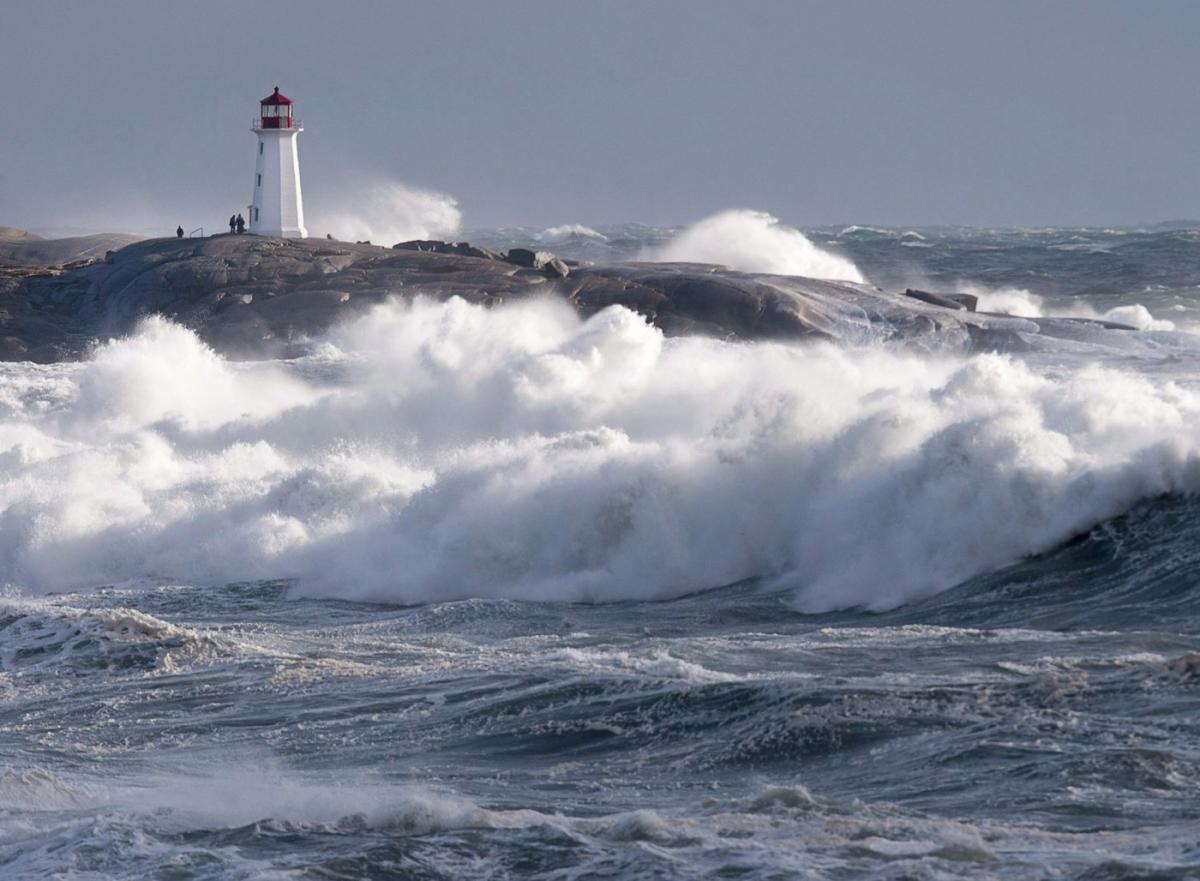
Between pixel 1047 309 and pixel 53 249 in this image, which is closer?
pixel 53 249

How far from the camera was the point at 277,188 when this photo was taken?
38438 millimetres

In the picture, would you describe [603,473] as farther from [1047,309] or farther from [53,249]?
[1047,309]

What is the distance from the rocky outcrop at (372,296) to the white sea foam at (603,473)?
243cm

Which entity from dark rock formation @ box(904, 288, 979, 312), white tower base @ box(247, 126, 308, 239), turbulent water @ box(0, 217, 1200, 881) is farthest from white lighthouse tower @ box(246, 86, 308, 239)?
dark rock formation @ box(904, 288, 979, 312)

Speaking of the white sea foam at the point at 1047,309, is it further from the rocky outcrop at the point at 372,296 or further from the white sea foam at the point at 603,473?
the white sea foam at the point at 603,473

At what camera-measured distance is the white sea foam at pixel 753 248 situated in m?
44.1

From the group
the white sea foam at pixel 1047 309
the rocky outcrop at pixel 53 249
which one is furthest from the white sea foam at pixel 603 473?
the white sea foam at pixel 1047 309

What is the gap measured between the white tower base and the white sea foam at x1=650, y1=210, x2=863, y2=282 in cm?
1022

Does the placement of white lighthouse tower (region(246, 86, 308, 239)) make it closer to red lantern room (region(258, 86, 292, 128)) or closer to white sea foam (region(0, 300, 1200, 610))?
red lantern room (region(258, 86, 292, 128))

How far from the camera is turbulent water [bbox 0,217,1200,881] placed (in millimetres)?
8742

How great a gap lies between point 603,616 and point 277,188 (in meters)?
25.0

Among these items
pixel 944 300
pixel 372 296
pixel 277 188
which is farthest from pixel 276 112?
pixel 944 300

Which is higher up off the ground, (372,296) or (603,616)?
(372,296)

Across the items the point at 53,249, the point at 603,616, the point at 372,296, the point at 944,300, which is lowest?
the point at 603,616
